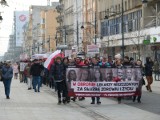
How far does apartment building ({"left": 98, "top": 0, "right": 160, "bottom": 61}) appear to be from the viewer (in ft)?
189

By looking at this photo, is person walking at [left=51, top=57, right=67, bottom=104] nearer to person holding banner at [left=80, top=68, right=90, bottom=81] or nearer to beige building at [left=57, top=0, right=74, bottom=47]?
person holding banner at [left=80, top=68, right=90, bottom=81]

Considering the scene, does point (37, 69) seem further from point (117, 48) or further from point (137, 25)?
point (117, 48)

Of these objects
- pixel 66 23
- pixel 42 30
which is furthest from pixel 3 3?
pixel 42 30

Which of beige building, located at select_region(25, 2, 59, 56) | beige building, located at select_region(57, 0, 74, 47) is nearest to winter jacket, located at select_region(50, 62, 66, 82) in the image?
beige building, located at select_region(57, 0, 74, 47)

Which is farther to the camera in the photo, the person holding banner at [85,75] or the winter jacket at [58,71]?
the person holding banner at [85,75]

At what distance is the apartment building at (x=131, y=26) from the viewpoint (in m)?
57.6

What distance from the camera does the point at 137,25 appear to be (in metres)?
61.9

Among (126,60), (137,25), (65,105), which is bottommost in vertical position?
(65,105)

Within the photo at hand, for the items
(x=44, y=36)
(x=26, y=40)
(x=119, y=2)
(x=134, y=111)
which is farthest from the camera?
(x=26, y=40)

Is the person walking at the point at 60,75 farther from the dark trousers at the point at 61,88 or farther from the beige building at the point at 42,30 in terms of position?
the beige building at the point at 42,30

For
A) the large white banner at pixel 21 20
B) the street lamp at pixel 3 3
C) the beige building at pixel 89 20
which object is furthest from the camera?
the large white banner at pixel 21 20

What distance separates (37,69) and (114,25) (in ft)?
143

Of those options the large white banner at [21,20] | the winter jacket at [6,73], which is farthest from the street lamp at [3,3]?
the large white banner at [21,20]

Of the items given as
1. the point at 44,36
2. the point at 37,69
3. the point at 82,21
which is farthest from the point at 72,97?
the point at 44,36
